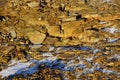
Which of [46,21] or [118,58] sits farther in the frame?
[46,21]

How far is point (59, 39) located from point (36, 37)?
61cm

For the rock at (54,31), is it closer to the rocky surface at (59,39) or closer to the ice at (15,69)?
the rocky surface at (59,39)

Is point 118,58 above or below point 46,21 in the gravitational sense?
below

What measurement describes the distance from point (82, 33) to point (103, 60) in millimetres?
1407

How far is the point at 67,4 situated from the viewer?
9266 millimetres

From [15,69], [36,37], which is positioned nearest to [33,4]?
[36,37]

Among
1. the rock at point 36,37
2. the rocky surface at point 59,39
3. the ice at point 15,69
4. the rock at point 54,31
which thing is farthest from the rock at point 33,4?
the ice at point 15,69

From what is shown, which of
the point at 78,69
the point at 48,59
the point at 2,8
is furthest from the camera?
the point at 2,8

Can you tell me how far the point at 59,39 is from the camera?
7.49 metres

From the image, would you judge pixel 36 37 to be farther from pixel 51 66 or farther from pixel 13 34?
pixel 51 66

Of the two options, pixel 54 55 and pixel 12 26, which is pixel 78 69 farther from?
pixel 12 26

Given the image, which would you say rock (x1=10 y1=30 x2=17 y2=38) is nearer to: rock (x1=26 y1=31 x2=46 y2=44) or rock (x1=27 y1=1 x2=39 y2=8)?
rock (x1=26 y1=31 x2=46 y2=44)

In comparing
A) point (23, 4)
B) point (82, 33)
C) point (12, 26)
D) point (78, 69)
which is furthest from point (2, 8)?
point (78, 69)

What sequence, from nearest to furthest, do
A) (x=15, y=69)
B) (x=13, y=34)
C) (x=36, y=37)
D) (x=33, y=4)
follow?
(x=15, y=69), (x=36, y=37), (x=13, y=34), (x=33, y=4)
